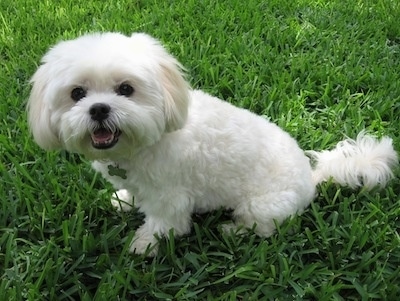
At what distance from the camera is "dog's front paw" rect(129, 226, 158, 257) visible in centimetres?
251

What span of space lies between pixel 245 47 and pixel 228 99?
2.26ft

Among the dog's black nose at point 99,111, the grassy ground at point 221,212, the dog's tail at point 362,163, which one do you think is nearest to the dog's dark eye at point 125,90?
the dog's black nose at point 99,111

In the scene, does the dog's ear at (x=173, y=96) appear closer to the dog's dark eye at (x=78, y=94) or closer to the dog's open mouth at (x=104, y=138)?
the dog's open mouth at (x=104, y=138)

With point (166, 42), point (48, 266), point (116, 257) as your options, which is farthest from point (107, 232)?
point (166, 42)

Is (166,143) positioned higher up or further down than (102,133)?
further down

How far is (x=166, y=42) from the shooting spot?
4.11 metres

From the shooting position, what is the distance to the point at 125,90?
6.91 feet

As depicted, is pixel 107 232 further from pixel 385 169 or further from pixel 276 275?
pixel 385 169

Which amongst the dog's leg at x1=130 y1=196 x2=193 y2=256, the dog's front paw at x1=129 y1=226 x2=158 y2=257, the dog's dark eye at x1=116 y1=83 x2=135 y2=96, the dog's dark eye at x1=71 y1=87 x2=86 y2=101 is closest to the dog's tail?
the dog's leg at x1=130 y1=196 x2=193 y2=256

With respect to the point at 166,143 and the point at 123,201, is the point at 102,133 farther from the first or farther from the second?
the point at 123,201

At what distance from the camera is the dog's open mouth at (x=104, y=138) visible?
210cm

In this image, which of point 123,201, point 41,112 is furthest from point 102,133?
point 123,201

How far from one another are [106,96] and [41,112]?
0.30m

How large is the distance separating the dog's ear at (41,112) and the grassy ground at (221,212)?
0.52 m
